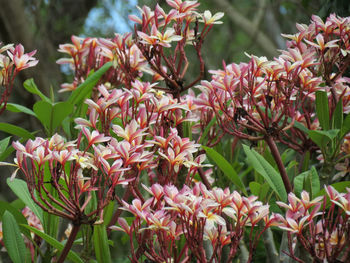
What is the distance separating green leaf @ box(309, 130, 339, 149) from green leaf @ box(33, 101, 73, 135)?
2.06 feet

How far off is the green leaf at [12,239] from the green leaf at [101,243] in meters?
0.18

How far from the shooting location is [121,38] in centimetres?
147

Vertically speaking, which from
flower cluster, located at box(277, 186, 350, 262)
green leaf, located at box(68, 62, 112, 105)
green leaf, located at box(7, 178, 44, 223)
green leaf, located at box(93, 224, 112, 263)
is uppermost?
green leaf, located at box(68, 62, 112, 105)

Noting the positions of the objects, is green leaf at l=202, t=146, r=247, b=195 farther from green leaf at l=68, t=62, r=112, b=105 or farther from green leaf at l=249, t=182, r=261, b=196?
green leaf at l=68, t=62, r=112, b=105

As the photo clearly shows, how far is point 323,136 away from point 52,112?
27.6 inches

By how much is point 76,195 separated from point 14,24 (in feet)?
8.69

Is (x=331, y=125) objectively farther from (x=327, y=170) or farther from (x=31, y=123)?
(x=31, y=123)

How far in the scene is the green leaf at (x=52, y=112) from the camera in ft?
4.59

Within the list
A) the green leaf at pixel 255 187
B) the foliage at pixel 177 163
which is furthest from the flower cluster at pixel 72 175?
the green leaf at pixel 255 187

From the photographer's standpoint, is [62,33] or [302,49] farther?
[62,33]

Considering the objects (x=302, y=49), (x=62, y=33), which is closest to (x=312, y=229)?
(x=302, y=49)

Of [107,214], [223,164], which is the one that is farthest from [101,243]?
[223,164]

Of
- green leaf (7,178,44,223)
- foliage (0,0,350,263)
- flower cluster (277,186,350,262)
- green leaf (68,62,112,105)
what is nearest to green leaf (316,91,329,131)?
foliage (0,0,350,263)

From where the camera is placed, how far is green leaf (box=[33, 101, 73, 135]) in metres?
1.40
